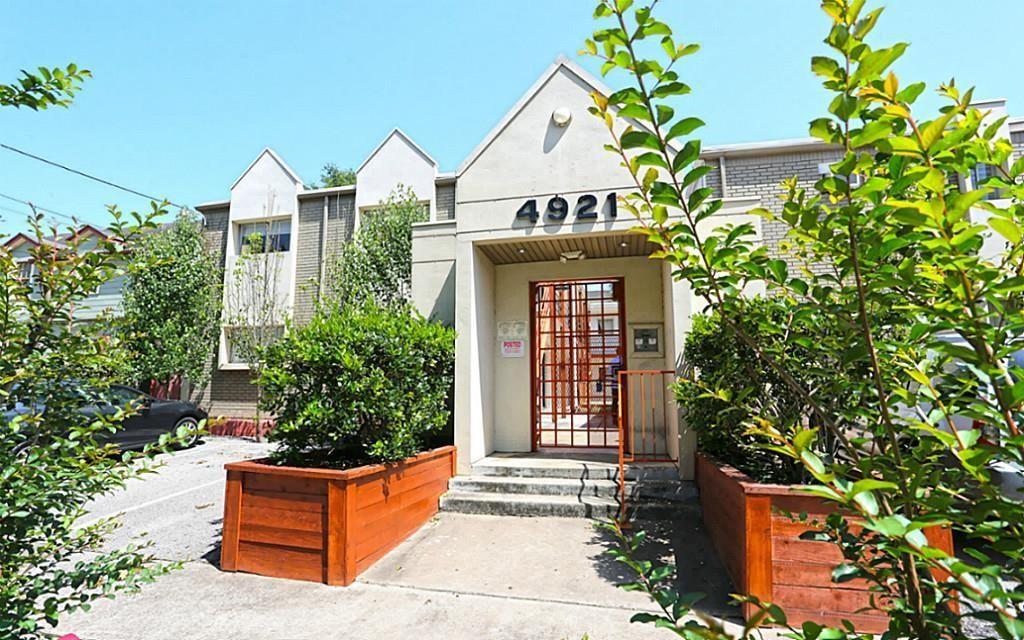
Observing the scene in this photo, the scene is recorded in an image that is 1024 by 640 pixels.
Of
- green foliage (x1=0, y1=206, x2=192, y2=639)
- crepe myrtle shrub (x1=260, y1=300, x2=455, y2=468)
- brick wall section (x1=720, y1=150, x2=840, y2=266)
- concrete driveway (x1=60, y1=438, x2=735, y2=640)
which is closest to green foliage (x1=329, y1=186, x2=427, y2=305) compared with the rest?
crepe myrtle shrub (x1=260, y1=300, x2=455, y2=468)

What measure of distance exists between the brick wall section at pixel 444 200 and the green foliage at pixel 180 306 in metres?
6.24

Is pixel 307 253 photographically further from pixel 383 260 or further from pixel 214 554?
pixel 214 554

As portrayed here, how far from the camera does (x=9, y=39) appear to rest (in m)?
1.70

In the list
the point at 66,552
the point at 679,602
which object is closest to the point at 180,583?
the point at 66,552

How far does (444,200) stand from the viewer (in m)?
11.6

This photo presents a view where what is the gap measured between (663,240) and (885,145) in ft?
1.59

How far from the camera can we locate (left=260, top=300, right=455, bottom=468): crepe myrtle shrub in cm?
424

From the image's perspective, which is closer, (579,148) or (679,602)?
(679,602)

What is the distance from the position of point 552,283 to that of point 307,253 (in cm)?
801

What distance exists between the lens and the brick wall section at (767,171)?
9297mm

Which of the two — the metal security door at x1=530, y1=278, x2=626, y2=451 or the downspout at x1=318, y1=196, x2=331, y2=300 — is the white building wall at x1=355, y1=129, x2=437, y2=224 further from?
the metal security door at x1=530, y1=278, x2=626, y2=451

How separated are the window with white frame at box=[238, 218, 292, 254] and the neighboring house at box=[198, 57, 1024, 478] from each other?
7.32m

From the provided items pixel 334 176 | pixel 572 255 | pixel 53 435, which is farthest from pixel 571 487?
pixel 334 176

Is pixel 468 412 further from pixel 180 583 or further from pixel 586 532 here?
pixel 180 583
